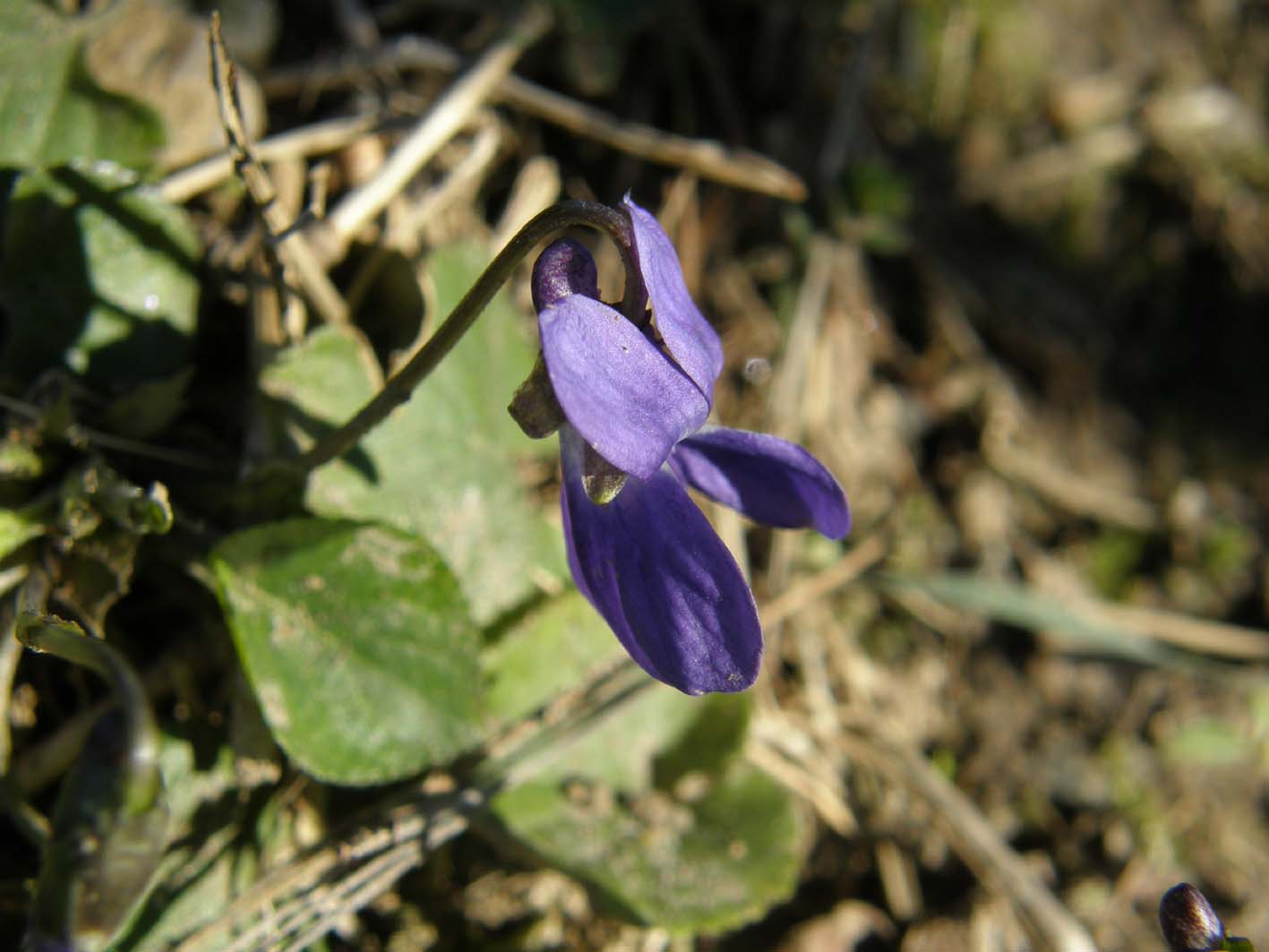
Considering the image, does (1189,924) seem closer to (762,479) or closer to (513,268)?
(762,479)

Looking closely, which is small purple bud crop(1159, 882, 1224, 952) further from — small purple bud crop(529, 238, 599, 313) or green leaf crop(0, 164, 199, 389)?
green leaf crop(0, 164, 199, 389)

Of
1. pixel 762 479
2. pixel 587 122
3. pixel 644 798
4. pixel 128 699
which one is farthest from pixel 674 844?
pixel 587 122

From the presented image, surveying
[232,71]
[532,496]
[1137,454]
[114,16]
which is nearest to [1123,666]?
[1137,454]

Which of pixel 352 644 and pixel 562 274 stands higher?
pixel 562 274

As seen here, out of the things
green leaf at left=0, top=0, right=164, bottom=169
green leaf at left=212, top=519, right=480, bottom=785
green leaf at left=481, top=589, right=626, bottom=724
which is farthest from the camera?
green leaf at left=481, top=589, right=626, bottom=724

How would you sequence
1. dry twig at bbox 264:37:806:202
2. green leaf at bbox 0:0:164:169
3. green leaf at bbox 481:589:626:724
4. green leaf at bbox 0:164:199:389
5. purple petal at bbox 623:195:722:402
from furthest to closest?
1. dry twig at bbox 264:37:806:202
2. green leaf at bbox 481:589:626:724
3. green leaf at bbox 0:0:164:169
4. green leaf at bbox 0:164:199:389
5. purple petal at bbox 623:195:722:402

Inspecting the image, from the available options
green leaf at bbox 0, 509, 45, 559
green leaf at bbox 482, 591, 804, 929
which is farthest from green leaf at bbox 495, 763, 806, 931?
green leaf at bbox 0, 509, 45, 559
